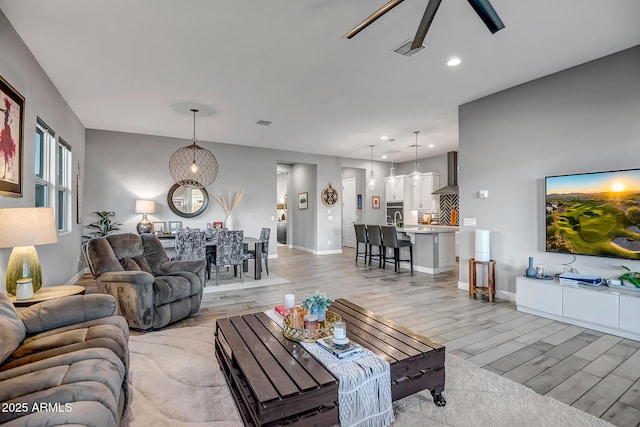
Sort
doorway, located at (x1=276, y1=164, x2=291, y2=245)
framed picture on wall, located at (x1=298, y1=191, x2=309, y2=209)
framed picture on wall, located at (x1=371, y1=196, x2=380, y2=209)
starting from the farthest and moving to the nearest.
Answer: doorway, located at (x1=276, y1=164, x2=291, y2=245) → framed picture on wall, located at (x1=371, y1=196, x2=380, y2=209) → framed picture on wall, located at (x1=298, y1=191, x2=309, y2=209)

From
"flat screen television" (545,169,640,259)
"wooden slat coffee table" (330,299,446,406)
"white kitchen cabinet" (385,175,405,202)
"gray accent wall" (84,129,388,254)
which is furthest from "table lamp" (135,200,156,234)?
"flat screen television" (545,169,640,259)

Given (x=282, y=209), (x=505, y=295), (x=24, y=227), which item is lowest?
(x=505, y=295)

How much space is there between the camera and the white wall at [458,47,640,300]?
3.34 m

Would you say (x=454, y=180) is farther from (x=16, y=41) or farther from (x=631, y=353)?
(x=16, y=41)

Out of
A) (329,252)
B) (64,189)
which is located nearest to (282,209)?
(329,252)

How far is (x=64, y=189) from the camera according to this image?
4.94 m

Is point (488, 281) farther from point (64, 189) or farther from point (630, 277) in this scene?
point (64, 189)

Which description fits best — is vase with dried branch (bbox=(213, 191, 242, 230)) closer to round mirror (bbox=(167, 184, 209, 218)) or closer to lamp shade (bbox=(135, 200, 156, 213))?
round mirror (bbox=(167, 184, 209, 218))

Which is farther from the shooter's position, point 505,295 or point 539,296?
point 505,295

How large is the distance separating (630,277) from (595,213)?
722mm

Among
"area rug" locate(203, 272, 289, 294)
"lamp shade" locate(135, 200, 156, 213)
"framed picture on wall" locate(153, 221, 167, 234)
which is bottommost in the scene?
"area rug" locate(203, 272, 289, 294)

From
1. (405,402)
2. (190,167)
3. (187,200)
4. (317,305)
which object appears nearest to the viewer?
(405,402)

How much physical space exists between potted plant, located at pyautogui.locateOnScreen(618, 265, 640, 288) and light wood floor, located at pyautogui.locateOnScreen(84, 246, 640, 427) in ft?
1.90

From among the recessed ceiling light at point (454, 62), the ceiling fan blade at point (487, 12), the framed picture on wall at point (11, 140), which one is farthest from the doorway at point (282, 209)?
the ceiling fan blade at point (487, 12)
